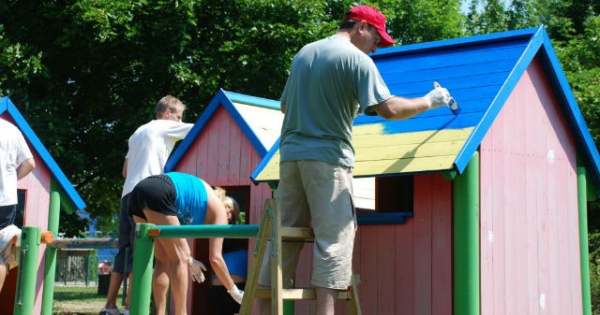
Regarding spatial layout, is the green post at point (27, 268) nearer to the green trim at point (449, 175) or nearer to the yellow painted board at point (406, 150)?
the yellow painted board at point (406, 150)

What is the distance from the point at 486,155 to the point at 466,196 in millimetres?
424

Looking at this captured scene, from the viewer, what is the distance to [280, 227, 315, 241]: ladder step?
460 centimetres

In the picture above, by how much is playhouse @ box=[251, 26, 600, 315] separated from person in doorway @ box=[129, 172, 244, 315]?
3.63ft

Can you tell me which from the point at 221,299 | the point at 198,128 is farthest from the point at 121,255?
the point at 198,128

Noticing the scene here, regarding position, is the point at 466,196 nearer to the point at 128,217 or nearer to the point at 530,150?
the point at 530,150


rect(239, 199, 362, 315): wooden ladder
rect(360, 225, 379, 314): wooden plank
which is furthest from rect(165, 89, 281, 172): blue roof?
rect(239, 199, 362, 315): wooden ladder

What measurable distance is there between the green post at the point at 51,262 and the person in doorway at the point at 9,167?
0.90 meters

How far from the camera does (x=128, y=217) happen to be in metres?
6.95

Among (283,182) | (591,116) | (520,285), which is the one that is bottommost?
(520,285)

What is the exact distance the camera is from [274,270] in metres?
4.53

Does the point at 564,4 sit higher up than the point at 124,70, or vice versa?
the point at 564,4

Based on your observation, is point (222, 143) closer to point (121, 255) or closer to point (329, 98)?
point (121, 255)

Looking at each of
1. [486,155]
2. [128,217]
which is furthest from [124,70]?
[486,155]

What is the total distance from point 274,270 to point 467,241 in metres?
2.16
